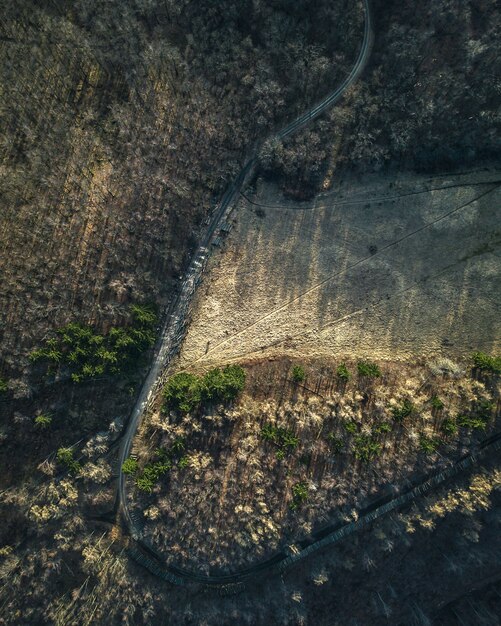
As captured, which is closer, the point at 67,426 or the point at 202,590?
the point at 67,426

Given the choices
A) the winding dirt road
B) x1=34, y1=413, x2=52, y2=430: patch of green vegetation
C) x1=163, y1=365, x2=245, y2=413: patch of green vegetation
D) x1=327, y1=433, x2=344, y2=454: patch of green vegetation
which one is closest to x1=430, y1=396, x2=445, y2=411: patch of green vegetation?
x1=327, y1=433, x2=344, y2=454: patch of green vegetation

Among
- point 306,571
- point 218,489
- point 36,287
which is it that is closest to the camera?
point 36,287

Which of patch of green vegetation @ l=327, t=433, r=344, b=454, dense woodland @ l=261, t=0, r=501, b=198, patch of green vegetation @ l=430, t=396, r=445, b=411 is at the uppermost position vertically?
dense woodland @ l=261, t=0, r=501, b=198

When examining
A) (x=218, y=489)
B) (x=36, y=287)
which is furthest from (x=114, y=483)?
(x=36, y=287)

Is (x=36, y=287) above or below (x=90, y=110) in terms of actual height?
below

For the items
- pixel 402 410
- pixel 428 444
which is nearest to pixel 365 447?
pixel 402 410

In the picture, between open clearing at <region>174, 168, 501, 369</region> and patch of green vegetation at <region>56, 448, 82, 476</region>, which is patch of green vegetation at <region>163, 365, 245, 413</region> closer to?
open clearing at <region>174, 168, 501, 369</region>

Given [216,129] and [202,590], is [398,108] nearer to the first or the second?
[216,129]

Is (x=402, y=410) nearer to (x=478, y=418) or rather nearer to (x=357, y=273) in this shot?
(x=478, y=418)
